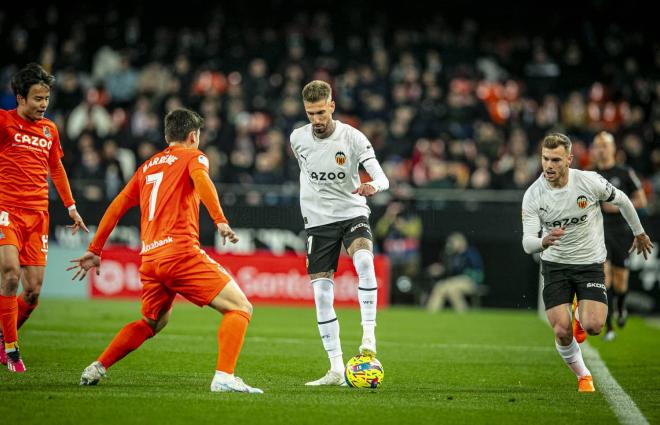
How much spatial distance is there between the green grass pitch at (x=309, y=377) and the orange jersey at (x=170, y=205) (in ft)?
3.79

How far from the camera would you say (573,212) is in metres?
9.05

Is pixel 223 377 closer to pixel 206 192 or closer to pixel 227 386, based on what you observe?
pixel 227 386

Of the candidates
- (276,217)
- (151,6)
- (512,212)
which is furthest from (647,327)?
(151,6)

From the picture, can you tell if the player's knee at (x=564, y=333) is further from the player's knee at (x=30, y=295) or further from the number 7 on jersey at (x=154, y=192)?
the player's knee at (x=30, y=295)

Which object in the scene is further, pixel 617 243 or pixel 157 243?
pixel 617 243

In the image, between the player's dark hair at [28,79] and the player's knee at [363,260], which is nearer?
the player's knee at [363,260]

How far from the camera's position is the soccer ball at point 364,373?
862 centimetres

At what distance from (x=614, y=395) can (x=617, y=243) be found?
603 cm

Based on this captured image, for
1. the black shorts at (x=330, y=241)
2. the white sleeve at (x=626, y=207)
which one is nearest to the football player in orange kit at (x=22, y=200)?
the black shorts at (x=330, y=241)

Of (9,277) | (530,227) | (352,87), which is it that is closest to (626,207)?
(530,227)

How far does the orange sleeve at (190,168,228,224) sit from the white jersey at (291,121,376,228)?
169 centimetres

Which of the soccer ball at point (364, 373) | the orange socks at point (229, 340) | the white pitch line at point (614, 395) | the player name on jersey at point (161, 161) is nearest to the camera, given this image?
the white pitch line at point (614, 395)

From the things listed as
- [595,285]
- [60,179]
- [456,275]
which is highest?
[60,179]

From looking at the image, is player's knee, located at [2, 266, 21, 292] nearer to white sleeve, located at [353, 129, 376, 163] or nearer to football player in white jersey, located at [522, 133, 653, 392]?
white sleeve, located at [353, 129, 376, 163]
